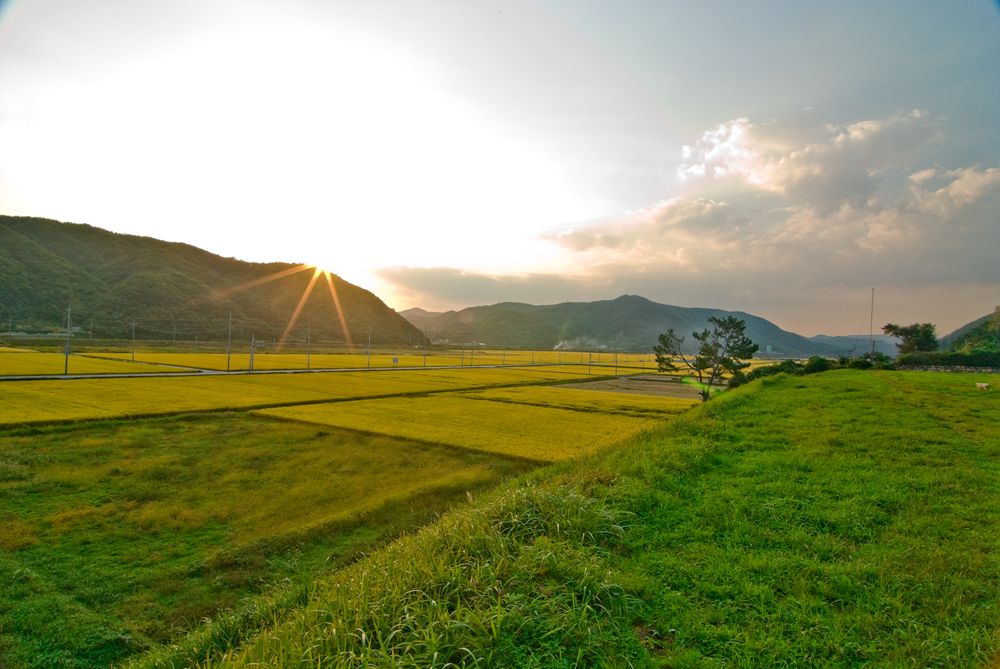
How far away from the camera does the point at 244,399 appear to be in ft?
82.6

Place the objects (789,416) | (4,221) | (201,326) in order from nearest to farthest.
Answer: (789,416)
(201,326)
(4,221)

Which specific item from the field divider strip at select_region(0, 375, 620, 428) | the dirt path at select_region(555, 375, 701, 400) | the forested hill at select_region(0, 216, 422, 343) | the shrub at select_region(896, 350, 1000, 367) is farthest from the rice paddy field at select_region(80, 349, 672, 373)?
the shrub at select_region(896, 350, 1000, 367)

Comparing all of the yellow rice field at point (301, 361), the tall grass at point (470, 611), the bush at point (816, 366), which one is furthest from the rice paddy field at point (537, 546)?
the yellow rice field at point (301, 361)

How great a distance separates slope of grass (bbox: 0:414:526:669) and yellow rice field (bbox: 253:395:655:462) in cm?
150

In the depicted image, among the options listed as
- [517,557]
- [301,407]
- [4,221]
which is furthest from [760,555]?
[4,221]

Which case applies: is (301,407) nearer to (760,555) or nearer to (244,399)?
(244,399)

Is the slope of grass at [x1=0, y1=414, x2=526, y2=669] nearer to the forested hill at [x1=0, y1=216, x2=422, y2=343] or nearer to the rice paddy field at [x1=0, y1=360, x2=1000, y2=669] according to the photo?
the rice paddy field at [x1=0, y1=360, x2=1000, y2=669]

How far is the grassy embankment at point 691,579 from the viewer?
10.8 ft

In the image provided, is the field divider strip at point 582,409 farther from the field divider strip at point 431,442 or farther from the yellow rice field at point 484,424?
the field divider strip at point 431,442

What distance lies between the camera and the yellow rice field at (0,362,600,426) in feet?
64.1

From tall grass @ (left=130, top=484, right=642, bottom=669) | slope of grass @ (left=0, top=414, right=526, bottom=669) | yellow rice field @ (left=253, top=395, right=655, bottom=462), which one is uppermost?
tall grass @ (left=130, top=484, right=642, bottom=669)

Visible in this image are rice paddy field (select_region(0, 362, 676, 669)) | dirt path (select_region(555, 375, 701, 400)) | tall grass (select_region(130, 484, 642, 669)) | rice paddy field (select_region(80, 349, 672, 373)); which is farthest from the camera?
rice paddy field (select_region(80, 349, 672, 373))

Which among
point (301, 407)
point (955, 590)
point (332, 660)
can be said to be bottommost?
point (301, 407)

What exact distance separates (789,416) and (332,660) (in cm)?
1182
